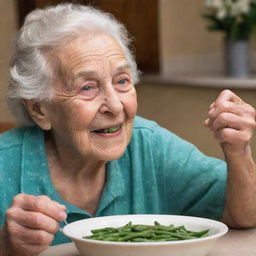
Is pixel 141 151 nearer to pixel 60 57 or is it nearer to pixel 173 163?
pixel 173 163

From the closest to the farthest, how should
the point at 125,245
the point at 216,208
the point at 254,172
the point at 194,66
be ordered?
the point at 125,245, the point at 254,172, the point at 216,208, the point at 194,66

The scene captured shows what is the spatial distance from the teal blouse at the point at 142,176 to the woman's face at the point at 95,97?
14 cm

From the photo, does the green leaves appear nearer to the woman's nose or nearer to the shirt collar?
the shirt collar

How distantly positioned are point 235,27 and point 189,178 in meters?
2.88

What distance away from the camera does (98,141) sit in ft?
6.77

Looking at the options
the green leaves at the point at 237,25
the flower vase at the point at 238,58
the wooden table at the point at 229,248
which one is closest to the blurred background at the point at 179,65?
the flower vase at the point at 238,58

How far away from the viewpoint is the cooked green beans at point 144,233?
172cm

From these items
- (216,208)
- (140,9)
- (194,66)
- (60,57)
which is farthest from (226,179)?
(194,66)

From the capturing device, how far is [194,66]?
5.45 metres

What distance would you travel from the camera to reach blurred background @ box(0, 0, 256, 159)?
4727 millimetres

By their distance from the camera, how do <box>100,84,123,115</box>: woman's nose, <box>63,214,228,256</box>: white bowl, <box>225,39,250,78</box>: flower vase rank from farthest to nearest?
<box>225,39,250,78</box>: flower vase → <box>100,84,123,115</box>: woman's nose → <box>63,214,228,256</box>: white bowl

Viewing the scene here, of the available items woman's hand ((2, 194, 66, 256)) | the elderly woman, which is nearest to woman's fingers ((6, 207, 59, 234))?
woman's hand ((2, 194, 66, 256))

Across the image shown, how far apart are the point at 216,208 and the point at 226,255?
40 centimetres

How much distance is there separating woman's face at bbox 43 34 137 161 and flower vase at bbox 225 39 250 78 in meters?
2.99
